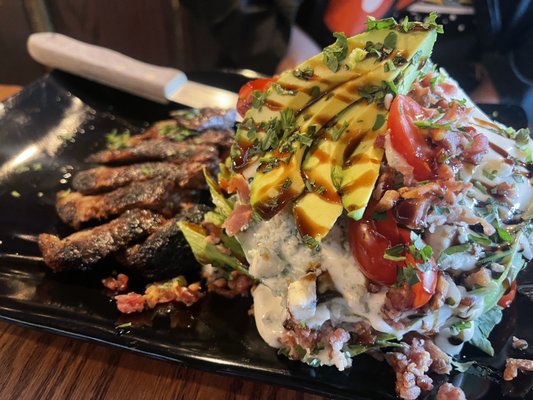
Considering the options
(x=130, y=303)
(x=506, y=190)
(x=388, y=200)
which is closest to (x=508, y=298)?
(x=506, y=190)

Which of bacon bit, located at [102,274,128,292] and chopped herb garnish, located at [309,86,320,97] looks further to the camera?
bacon bit, located at [102,274,128,292]

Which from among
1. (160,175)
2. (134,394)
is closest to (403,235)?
(134,394)

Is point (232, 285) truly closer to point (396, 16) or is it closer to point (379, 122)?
point (379, 122)

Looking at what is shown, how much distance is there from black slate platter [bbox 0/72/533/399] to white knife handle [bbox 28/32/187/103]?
1.40ft

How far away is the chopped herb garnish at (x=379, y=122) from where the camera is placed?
4.37ft

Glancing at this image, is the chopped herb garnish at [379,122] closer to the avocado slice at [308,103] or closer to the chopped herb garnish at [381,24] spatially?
the avocado slice at [308,103]

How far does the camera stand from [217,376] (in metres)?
1.55

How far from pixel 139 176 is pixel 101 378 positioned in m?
0.77

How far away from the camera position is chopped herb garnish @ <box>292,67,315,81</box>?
145 cm

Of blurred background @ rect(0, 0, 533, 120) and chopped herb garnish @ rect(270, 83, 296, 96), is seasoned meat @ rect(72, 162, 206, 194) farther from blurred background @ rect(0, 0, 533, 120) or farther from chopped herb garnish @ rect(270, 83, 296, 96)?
blurred background @ rect(0, 0, 533, 120)

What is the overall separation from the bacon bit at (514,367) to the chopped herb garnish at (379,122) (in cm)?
78

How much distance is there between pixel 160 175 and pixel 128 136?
0.60 metres

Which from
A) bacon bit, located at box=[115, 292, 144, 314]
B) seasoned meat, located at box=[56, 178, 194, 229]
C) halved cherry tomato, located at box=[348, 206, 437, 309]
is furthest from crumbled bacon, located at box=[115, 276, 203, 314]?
halved cherry tomato, located at box=[348, 206, 437, 309]

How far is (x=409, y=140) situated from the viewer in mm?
1253
